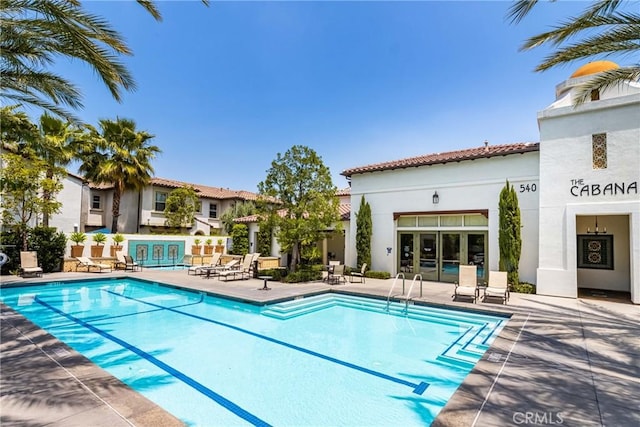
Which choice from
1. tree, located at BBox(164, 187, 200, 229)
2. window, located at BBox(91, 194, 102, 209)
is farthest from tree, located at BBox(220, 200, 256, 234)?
window, located at BBox(91, 194, 102, 209)

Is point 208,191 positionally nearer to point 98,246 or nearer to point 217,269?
point 98,246

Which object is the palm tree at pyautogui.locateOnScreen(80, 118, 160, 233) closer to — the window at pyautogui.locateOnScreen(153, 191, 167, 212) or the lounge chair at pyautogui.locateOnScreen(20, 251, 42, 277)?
the window at pyautogui.locateOnScreen(153, 191, 167, 212)

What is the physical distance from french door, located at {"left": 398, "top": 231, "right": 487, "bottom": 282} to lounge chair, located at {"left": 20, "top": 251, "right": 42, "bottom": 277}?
18.8 metres

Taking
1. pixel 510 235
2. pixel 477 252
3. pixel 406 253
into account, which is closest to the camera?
pixel 510 235

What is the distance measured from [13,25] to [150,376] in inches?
296

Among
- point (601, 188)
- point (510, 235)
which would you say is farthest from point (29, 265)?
point (601, 188)

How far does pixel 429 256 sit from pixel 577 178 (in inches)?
288

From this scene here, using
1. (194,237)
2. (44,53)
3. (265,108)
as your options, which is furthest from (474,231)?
(194,237)

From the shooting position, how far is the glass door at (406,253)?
1808cm

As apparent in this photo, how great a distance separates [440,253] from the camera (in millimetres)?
17109

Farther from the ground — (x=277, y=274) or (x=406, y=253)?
(x=406, y=253)

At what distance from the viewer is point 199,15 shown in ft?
38.7

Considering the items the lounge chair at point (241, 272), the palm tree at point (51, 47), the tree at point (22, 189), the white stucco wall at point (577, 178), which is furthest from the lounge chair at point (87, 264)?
the white stucco wall at point (577, 178)

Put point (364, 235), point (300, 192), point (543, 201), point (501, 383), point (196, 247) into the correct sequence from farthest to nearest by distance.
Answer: point (196, 247), point (364, 235), point (300, 192), point (543, 201), point (501, 383)
